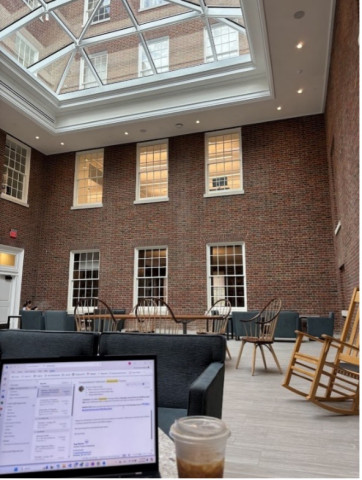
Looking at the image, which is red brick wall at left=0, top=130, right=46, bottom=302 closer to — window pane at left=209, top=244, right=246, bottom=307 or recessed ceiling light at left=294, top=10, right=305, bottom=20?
window pane at left=209, top=244, right=246, bottom=307

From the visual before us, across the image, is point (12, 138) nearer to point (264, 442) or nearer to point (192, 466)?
point (264, 442)

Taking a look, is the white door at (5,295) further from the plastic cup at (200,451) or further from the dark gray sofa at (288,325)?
the plastic cup at (200,451)

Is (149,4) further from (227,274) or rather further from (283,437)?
(283,437)

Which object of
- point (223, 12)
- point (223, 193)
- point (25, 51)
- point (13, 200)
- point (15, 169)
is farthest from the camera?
point (15, 169)

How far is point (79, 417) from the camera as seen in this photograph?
31.9 inches

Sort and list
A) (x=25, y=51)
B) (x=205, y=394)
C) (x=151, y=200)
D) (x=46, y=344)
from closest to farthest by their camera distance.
→ 1. (x=205, y=394)
2. (x=46, y=344)
3. (x=25, y=51)
4. (x=151, y=200)

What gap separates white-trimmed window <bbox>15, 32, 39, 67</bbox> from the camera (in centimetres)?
782

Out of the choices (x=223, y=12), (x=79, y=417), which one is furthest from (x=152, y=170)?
(x=79, y=417)

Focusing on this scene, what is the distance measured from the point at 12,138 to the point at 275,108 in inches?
289

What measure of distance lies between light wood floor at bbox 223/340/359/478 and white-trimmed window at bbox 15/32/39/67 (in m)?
8.39

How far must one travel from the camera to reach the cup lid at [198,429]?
0.72 m

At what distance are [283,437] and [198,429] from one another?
2.08m

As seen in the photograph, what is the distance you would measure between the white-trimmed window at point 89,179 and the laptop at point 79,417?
10205mm

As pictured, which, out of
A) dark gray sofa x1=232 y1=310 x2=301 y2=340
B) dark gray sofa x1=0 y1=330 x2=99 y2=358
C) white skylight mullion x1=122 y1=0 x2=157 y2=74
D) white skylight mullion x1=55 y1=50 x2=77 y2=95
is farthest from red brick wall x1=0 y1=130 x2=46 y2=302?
dark gray sofa x1=0 y1=330 x2=99 y2=358
